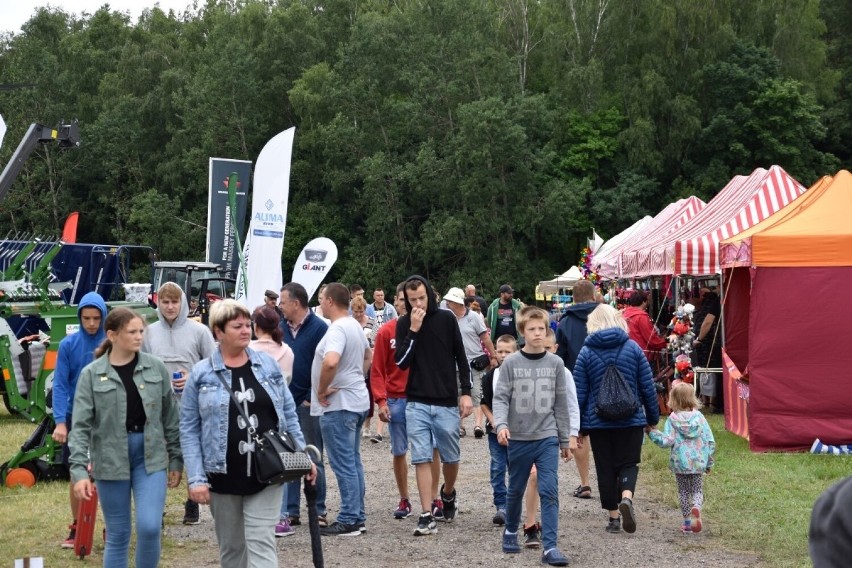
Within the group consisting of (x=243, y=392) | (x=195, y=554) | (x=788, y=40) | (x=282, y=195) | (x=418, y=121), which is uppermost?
(x=788, y=40)

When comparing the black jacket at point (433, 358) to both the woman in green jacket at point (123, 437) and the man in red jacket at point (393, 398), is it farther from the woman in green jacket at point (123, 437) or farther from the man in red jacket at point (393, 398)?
the woman in green jacket at point (123, 437)

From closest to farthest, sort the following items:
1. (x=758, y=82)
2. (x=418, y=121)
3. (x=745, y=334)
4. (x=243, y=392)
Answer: (x=243, y=392)
(x=745, y=334)
(x=758, y=82)
(x=418, y=121)

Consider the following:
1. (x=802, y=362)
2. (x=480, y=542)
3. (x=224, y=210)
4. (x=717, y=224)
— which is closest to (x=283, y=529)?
(x=480, y=542)

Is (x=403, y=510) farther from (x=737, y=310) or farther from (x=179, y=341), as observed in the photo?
(x=737, y=310)

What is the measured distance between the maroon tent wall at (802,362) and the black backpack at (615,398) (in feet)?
15.7

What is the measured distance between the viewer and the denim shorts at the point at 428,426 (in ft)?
28.2

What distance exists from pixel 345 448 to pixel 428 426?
0.63m

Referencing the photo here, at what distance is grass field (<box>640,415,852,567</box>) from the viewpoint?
26.9 ft

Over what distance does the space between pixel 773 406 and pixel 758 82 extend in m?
36.9

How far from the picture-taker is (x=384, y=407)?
9086 millimetres

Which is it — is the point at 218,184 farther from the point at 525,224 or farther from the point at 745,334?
the point at 525,224

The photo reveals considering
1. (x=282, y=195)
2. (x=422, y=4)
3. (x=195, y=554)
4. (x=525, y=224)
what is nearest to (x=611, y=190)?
(x=525, y=224)

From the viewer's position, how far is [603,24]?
166ft

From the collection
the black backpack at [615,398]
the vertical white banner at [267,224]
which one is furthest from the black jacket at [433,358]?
the vertical white banner at [267,224]
